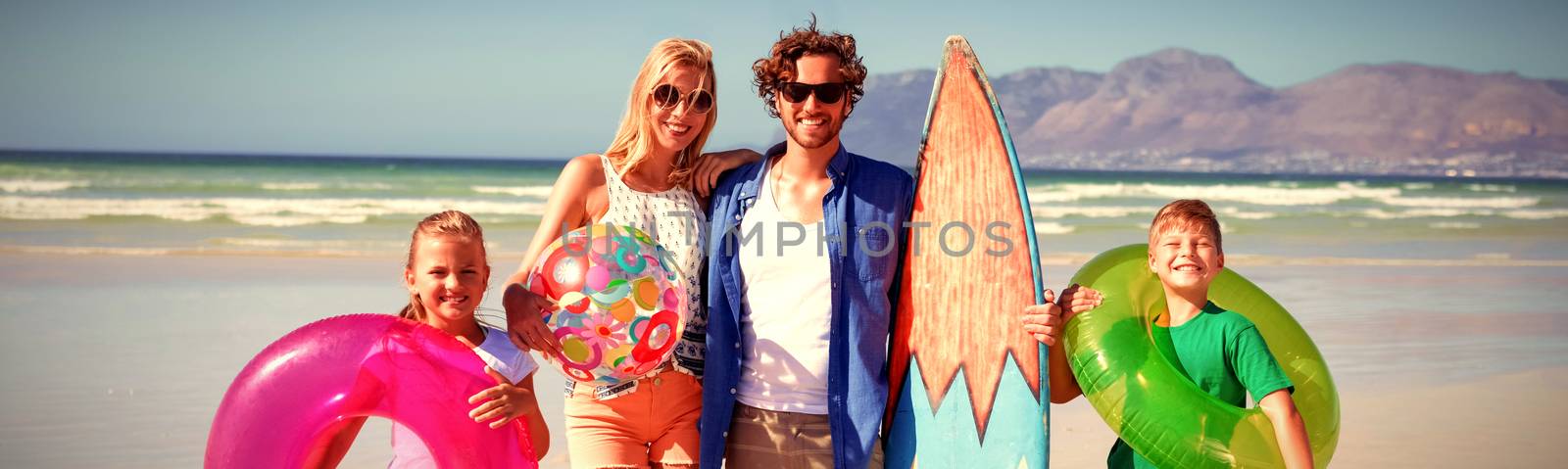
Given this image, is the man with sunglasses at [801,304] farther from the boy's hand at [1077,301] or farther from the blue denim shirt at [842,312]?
the boy's hand at [1077,301]

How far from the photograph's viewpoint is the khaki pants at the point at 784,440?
114 inches

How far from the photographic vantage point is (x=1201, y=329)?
2922mm

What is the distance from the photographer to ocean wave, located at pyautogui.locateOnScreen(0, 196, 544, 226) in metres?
15.7

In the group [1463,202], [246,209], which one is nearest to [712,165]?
[246,209]

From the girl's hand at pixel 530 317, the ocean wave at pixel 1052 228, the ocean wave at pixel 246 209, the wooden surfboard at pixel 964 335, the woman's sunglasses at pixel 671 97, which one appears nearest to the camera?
the girl's hand at pixel 530 317

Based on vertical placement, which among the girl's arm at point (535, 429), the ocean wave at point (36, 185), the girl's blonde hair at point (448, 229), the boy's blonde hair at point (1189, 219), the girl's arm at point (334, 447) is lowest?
the ocean wave at point (36, 185)

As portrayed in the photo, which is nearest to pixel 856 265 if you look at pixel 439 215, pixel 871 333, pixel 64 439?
pixel 871 333

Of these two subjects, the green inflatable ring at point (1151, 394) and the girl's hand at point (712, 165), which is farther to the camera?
the girl's hand at point (712, 165)

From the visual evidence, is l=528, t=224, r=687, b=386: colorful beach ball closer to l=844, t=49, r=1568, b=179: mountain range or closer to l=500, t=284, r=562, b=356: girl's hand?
l=500, t=284, r=562, b=356: girl's hand

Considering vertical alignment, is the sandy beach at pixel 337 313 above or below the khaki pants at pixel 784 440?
below

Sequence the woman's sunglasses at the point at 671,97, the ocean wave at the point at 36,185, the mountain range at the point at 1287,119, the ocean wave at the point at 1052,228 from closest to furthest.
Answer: the woman's sunglasses at the point at 671,97
the ocean wave at the point at 1052,228
the ocean wave at the point at 36,185
the mountain range at the point at 1287,119

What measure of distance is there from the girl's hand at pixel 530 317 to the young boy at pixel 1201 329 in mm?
1217

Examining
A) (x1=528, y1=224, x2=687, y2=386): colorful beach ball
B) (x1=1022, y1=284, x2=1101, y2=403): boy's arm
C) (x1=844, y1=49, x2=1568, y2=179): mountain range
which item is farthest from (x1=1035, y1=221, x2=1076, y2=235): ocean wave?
(x1=844, y1=49, x2=1568, y2=179): mountain range

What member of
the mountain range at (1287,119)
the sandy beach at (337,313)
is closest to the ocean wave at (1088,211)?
the sandy beach at (337,313)
